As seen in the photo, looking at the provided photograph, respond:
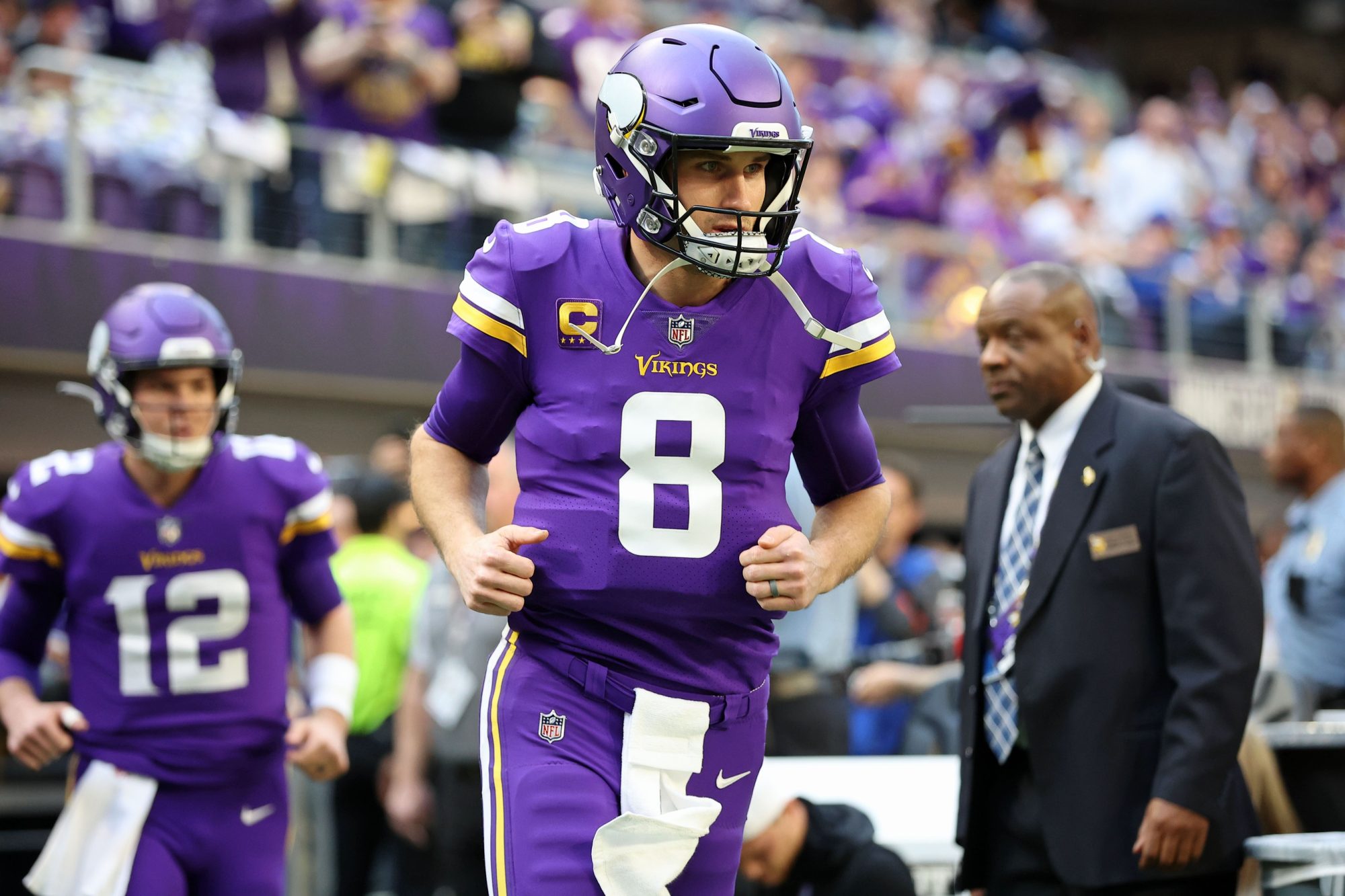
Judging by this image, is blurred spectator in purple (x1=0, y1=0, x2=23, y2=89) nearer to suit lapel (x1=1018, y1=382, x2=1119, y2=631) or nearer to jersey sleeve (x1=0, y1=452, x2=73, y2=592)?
jersey sleeve (x1=0, y1=452, x2=73, y2=592)

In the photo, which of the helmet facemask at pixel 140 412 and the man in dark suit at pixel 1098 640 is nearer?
the man in dark suit at pixel 1098 640

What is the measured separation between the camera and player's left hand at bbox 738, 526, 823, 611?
2.71m

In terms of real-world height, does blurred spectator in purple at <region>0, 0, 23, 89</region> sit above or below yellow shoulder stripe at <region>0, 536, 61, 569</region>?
above

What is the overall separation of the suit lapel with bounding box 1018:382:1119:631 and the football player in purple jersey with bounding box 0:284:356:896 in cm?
188

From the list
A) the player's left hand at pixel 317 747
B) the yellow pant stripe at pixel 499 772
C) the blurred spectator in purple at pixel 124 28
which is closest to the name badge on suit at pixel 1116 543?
the yellow pant stripe at pixel 499 772

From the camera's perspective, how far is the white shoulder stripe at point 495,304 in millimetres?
2906

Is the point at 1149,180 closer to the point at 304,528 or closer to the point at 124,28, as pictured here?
the point at 124,28

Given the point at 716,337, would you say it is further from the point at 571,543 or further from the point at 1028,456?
the point at 1028,456

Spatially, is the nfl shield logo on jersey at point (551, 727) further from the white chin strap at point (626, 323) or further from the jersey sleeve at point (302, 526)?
the jersey sleeve at point (302, 526)

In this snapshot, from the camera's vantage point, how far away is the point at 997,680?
407 centimetres

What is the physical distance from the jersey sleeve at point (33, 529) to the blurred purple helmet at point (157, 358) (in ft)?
0.73

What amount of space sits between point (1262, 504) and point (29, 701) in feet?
41.7

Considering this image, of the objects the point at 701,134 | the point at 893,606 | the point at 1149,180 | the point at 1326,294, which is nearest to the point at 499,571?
the point at 701,134

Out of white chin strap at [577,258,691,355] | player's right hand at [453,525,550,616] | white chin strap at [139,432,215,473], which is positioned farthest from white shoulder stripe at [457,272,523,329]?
white chin strap at [139,432,215,473]
